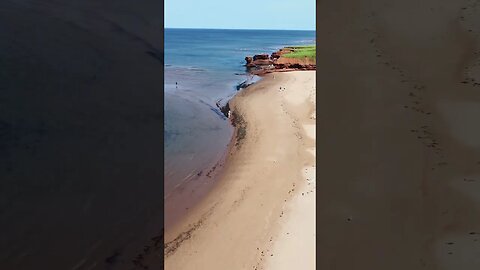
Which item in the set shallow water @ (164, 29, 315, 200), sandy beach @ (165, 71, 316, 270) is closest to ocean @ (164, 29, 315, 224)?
shallow water @ (164, 29, 315, 200)
